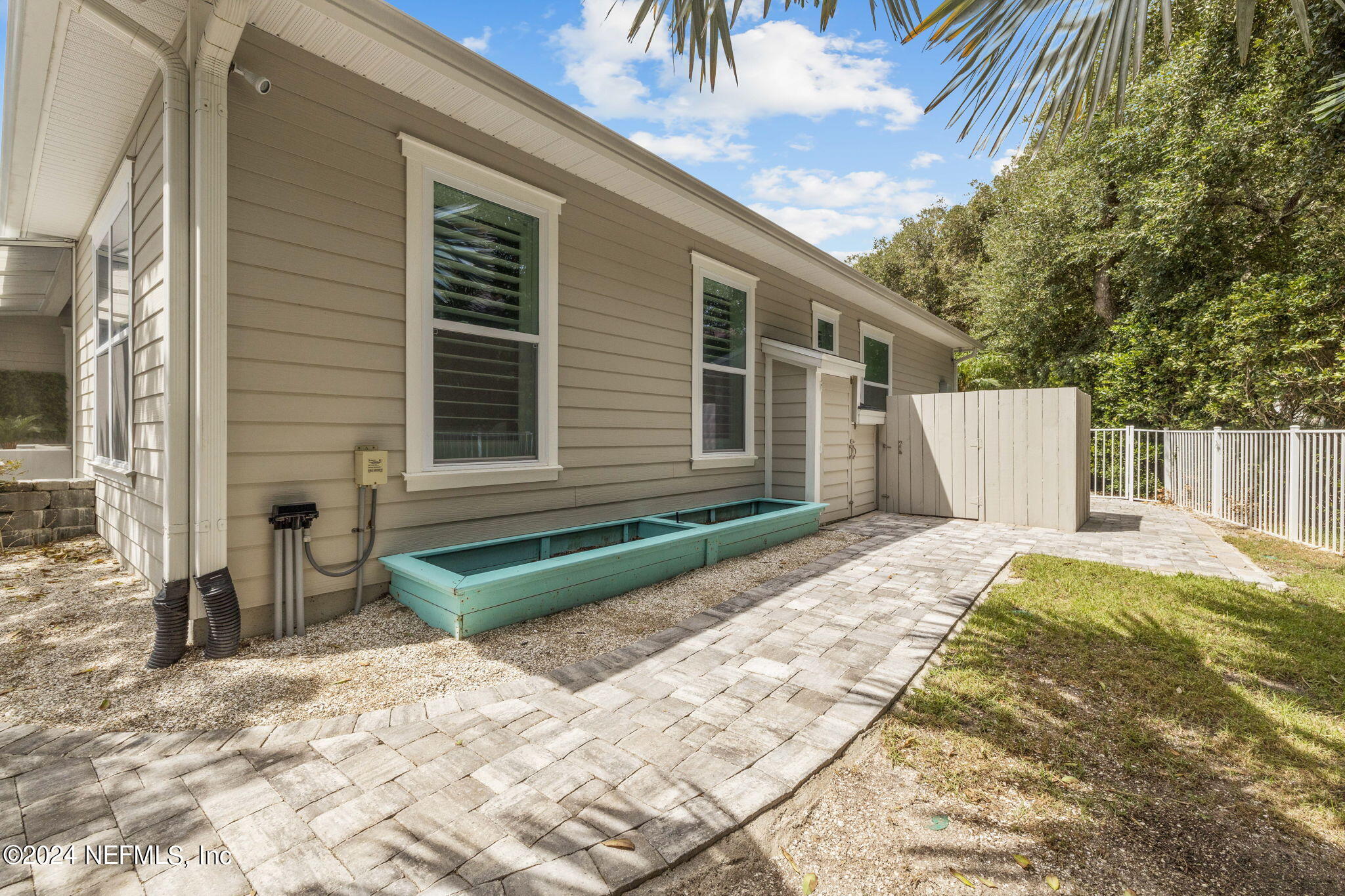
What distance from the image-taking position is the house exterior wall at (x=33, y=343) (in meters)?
8.26

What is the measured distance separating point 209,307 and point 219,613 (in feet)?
5.26

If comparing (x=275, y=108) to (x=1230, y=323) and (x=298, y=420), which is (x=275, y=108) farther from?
(x=1230, y=323)

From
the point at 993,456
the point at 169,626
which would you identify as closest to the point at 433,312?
the point at 169,626

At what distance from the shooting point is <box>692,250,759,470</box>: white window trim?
20.3 feet

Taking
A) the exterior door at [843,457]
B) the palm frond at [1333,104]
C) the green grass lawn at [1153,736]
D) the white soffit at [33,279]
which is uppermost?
the palm frond at [1333,104]

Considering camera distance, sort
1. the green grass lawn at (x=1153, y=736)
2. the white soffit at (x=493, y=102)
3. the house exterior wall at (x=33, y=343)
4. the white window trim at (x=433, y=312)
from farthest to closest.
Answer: the house exterior wall at (x=33, y=343)
the white window trim at (x=433, y=312)
the white soffit at (x=493, y=102)
the green grass lawn at (x=1153, y=736)

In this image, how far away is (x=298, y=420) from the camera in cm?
327

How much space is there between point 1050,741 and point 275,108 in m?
4.97

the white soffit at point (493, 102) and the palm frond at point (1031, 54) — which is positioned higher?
the white soffit at point (493, 102)

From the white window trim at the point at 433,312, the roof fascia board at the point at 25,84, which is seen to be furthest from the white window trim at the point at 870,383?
the roof fascia board at the point at 25,84

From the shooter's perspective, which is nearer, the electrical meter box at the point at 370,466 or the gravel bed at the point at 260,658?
the gravel bed at the point at 260,658

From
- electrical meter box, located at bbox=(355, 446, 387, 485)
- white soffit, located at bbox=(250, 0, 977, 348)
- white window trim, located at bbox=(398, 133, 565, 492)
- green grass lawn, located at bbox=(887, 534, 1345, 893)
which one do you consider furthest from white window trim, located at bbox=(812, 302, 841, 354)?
electrical meter box, located at bbox=(355, 446, 387, 485)

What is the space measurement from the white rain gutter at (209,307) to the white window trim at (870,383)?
22.4 feet

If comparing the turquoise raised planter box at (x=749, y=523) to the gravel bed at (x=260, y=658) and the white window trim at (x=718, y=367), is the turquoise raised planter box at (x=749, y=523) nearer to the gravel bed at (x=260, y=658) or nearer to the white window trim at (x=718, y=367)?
the white window trim at (x=718, y=367)
